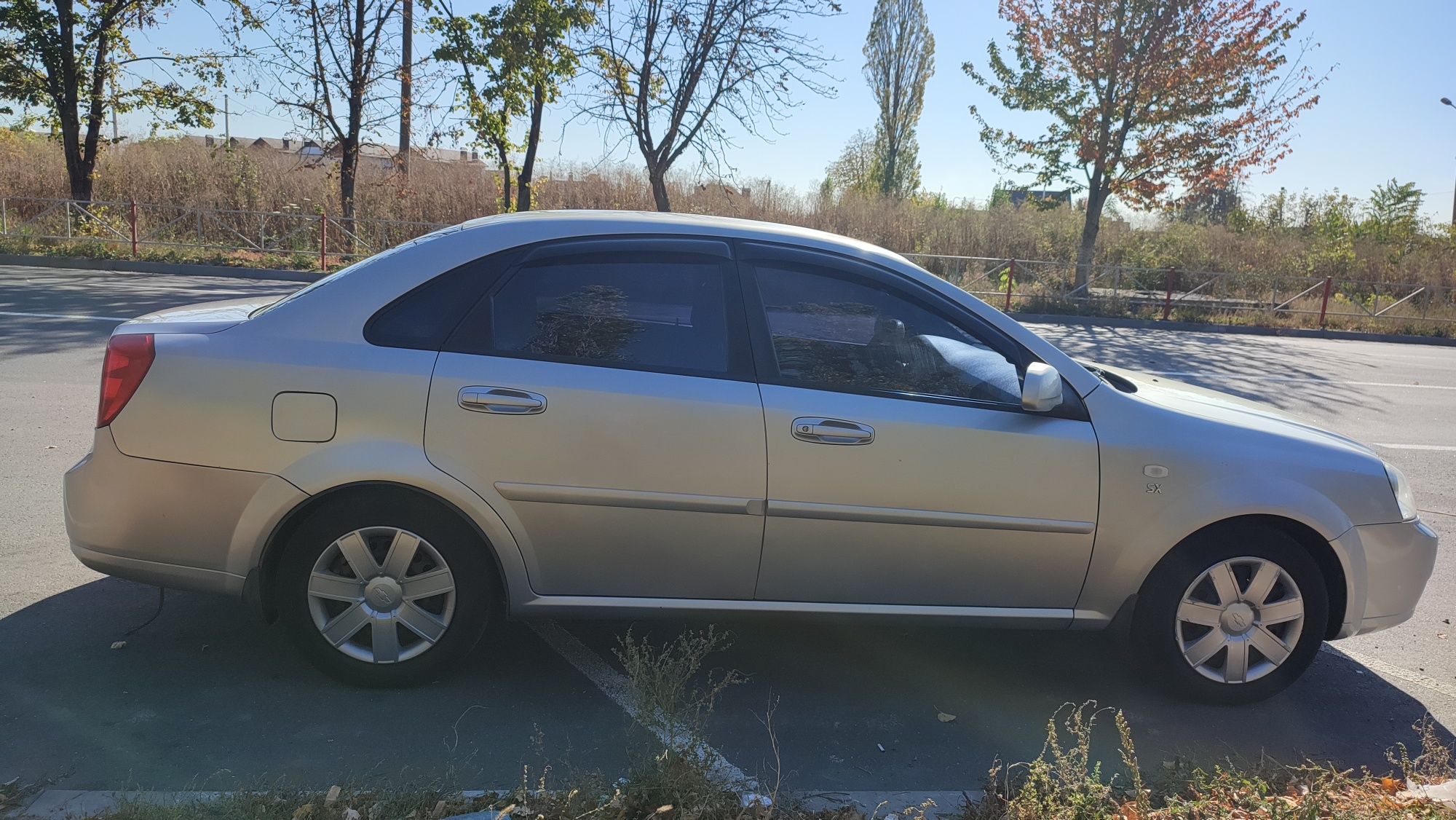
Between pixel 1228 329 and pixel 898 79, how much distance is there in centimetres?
2468

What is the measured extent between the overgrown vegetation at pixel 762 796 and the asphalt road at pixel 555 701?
23 cm

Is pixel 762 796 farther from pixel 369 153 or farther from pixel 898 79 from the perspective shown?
pixel 898 79

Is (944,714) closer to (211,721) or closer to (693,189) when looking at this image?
(211,721)

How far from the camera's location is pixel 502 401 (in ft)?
10.5

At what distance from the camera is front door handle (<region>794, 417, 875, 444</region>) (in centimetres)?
327

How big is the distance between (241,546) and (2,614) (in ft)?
4.53

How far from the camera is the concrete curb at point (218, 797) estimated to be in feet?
8.11

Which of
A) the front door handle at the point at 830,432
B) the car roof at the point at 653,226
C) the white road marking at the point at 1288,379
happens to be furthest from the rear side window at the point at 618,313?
the white road marking at the point at 1288,379

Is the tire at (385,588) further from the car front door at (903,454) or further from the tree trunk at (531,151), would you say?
the tree trunk at (531,151)

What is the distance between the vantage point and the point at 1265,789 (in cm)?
281

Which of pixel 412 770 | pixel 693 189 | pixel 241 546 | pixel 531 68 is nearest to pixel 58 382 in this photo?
pixel 241 546

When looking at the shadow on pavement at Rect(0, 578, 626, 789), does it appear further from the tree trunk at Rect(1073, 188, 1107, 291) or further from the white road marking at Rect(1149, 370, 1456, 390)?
the tree trunk at Rect(1073, 188, 1107, 291)

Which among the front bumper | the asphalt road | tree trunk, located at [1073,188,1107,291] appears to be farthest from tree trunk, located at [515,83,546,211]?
the front bumper

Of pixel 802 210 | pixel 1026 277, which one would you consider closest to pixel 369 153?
pixel 802 210
